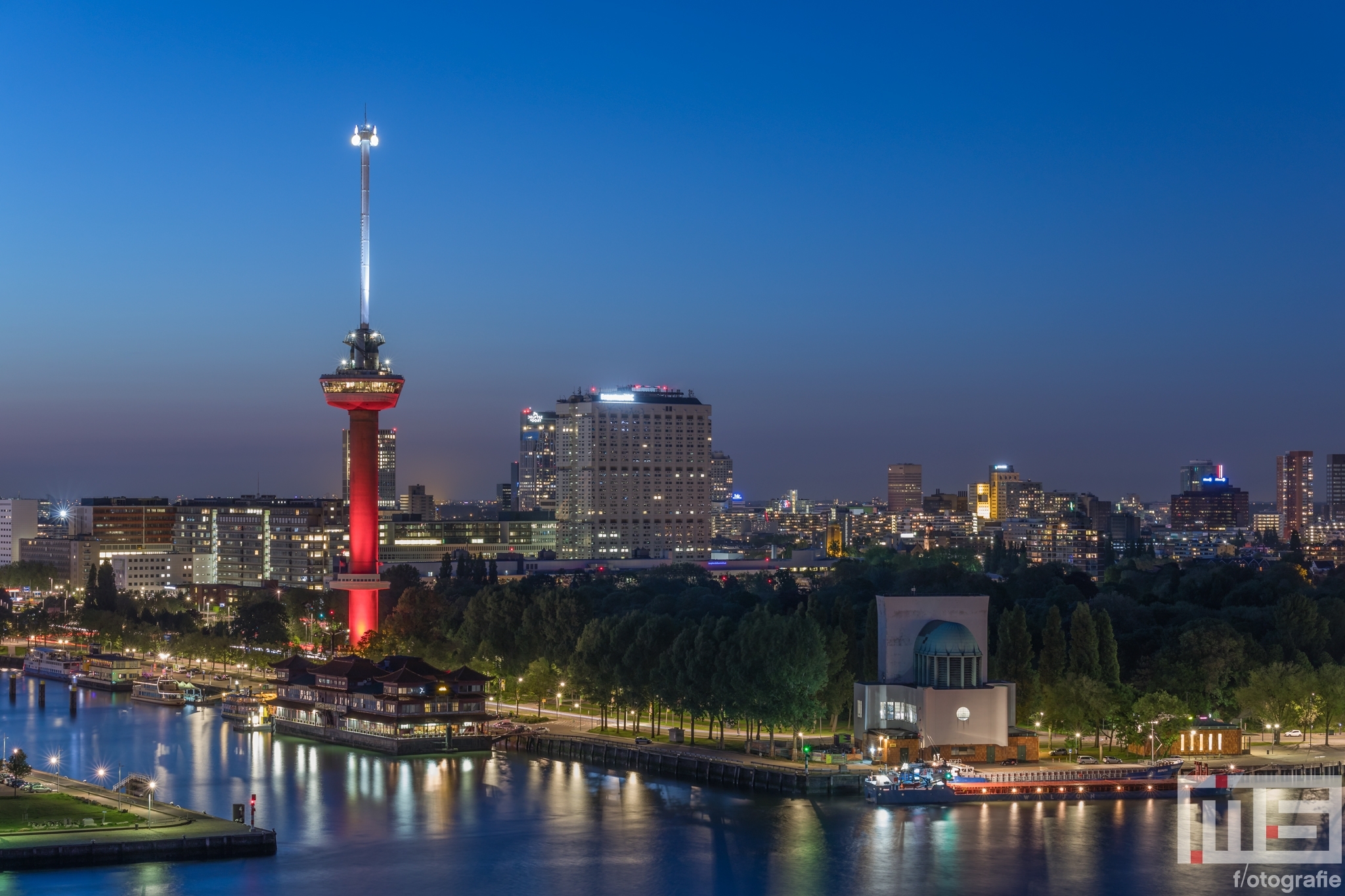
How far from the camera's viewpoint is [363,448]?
313 feet

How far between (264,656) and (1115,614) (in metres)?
43.8

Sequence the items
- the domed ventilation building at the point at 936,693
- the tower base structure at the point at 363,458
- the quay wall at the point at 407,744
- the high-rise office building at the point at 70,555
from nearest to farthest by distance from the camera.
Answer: the domed ventilation building at the point at 936,693, the quay wall at the point at 407,744, the tower base structure at the point at 363,458, the high-rise office building at the point at 70,555

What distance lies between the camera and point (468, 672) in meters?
65.3

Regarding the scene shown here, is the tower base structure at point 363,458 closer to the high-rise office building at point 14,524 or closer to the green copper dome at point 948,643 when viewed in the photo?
the green copper dome at point 948,643

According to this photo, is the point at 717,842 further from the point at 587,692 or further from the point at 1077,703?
the point at 587,692

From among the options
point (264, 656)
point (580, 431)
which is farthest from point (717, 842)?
point (580, 431)

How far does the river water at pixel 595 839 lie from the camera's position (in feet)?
134

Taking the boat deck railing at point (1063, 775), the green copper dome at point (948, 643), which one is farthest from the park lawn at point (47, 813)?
the green copper dome at point (948, 643)

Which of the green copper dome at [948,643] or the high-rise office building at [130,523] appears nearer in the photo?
the green copper dome at [948,643]

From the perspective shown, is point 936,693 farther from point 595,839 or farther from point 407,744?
point 407,744

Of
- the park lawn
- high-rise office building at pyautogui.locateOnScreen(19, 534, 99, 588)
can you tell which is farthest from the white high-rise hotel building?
the park lawn

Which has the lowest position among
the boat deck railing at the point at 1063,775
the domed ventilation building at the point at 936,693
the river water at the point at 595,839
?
the river water at the point at 595,839

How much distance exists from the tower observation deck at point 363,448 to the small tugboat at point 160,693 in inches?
467

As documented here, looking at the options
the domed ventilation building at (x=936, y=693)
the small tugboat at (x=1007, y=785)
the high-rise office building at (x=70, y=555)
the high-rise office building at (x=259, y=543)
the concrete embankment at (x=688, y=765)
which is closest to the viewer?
the small tugboat at (x=1007, y=785)
